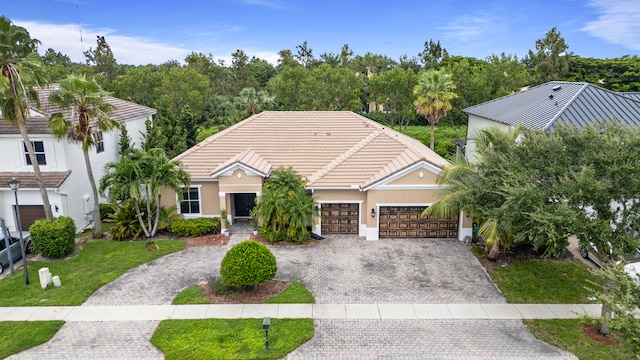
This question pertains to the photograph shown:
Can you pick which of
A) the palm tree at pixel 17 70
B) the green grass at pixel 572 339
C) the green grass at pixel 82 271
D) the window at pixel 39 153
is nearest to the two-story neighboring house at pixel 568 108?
the green grass at pixel 572 339

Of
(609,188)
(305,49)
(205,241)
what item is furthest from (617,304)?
(305,49)

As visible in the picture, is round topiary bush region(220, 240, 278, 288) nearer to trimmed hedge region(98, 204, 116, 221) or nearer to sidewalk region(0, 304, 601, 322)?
sidewalk region(0, 304, 601, 322)

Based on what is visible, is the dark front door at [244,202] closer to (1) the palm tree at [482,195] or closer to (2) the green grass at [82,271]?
(2) the green grass at [82,271]

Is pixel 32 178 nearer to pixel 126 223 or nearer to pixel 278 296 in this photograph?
pixel 126 223

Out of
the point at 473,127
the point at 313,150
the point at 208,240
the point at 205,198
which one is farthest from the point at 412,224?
the point at 473,127

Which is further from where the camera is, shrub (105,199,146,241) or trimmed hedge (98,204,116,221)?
trimmed hedge (98,204,116,221)

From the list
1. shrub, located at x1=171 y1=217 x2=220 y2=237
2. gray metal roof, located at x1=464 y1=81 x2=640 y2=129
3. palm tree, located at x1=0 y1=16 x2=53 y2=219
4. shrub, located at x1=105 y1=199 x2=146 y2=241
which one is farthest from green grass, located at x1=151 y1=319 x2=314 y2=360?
gray metal roof, located at x1=464 y1=81 x2=640 y2=129

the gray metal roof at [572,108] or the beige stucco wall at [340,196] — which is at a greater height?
the gray metal roof at [572,108]
